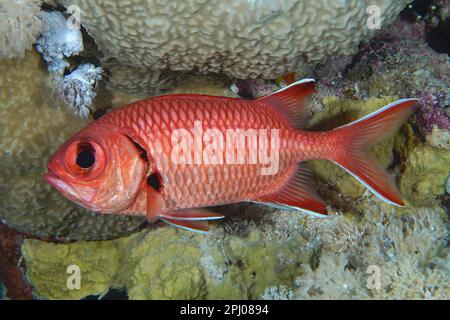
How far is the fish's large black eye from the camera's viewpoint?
1959 millimetres

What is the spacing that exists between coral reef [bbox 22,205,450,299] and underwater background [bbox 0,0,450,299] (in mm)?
11

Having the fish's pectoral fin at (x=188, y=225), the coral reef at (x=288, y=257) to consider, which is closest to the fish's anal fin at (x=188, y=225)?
the fish's pectoral fin at (x=188, y=225)

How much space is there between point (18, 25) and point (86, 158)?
1.24 m

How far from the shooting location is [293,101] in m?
2.44

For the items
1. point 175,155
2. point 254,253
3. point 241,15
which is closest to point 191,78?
point 241,15

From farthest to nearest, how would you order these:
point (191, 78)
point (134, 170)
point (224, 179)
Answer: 1. point (191, 78)
2. point (224, 179)
3. point (134, 170)

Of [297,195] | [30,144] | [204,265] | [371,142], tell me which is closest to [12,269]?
[30,144]

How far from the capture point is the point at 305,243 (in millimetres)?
2893

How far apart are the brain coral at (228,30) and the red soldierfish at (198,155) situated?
1.33 ft

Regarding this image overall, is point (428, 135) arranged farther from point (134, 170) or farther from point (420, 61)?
point (134, 170)

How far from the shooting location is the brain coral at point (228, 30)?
2.27 m

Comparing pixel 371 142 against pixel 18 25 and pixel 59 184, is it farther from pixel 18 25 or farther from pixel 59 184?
pixel 18 25
